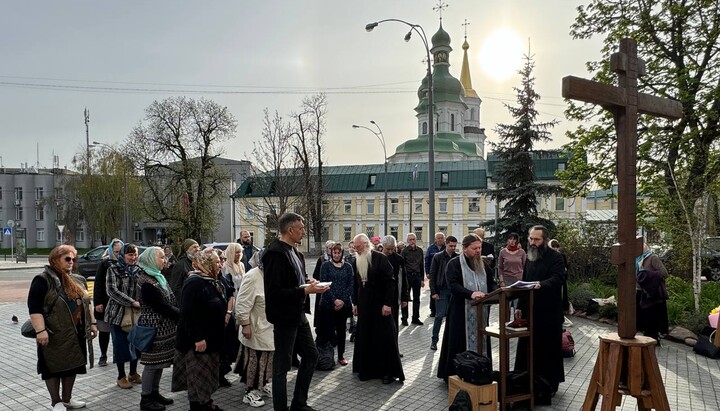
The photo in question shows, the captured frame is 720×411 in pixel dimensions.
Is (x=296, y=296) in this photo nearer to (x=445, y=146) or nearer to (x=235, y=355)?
(x=235, y=355)

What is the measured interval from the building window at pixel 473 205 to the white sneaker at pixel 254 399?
4531 centimetres

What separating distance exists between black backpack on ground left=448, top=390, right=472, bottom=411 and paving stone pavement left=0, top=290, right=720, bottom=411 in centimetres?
66

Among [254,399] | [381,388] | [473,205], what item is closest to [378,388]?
[381,388]

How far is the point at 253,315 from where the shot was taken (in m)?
5.83

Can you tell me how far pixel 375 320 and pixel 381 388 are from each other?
0.89m

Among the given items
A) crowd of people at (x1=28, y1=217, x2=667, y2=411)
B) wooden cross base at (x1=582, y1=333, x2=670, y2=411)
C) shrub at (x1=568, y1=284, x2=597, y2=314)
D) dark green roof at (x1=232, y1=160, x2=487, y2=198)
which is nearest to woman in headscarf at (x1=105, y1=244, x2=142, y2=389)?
crowd of people at (x1=28, y1=217, x2=667, y2=411)

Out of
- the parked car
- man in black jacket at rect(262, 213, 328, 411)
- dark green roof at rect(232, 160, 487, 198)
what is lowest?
the parked car

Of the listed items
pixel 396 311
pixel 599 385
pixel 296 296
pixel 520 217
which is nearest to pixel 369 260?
pixel 396 311

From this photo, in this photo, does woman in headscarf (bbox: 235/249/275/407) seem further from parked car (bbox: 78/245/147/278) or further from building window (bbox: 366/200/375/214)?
building window (bbox: 366/200/375/214)

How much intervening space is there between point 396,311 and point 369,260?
3.02ft

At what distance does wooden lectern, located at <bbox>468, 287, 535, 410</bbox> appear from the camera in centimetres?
520

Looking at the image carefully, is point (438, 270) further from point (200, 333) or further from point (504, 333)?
point (200, 333)

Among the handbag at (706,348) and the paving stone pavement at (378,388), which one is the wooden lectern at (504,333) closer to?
the paving stone pavement at (378,388)

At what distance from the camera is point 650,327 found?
8570 millimetres
